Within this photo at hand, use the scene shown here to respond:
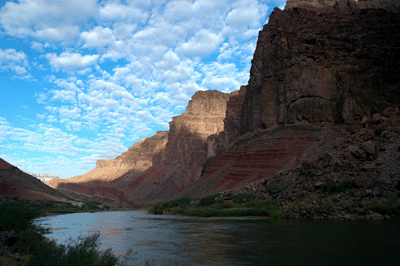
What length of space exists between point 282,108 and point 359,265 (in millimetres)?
40940

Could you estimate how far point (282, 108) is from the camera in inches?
1823

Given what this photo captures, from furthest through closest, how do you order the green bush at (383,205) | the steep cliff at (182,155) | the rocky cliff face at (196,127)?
the rocky cliff face at (196,127) → the steep cliff at (182,155) → the green bush at (383,205)

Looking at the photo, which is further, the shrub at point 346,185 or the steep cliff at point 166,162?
the steep cliff at point 166,162

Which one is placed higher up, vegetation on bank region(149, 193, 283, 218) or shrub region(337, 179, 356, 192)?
shrub region(337, 179, 356, 192)

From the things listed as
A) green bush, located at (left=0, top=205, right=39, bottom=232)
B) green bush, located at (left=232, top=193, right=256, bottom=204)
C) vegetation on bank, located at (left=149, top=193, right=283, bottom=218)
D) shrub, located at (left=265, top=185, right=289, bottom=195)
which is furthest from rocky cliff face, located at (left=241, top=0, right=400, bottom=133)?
green bush, located at (left=0, top=205, right=39, bottom=232)

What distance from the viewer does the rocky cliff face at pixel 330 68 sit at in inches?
1667

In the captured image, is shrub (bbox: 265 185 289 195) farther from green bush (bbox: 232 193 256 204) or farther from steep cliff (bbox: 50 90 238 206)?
steep cliff (bbox: 50 90 238 206)

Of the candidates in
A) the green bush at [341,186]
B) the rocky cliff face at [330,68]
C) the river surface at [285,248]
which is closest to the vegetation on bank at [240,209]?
the green bush at [341,186]

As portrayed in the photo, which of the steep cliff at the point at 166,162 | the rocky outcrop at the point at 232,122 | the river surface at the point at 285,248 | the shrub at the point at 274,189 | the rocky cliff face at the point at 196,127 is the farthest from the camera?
the rocky cliff face at the point at 196,127

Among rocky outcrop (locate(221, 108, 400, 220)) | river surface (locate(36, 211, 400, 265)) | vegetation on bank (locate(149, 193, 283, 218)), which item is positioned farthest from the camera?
vegetation on bank (locate(149, 193, 283, 218))

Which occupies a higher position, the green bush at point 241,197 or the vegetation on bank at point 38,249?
the green bush at point 241,197

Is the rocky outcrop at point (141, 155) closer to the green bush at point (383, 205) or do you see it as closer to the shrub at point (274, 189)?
the shrub at point (274, 189)

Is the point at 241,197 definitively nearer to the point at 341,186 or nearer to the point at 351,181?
the point at 341,186

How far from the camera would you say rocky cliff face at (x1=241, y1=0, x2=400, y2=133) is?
1667 inches
